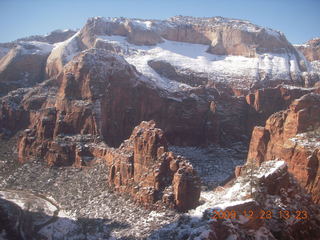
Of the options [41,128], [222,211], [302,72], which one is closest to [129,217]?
[222,211]

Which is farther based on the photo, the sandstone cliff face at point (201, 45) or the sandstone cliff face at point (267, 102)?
the sandstone cliff face at point (201, 45)

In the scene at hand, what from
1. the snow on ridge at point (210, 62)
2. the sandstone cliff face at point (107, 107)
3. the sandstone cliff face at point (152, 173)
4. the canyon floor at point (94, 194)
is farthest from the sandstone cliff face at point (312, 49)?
the sandstone cliff face at point (152, 173)

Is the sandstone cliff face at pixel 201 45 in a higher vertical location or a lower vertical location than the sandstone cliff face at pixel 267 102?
higher

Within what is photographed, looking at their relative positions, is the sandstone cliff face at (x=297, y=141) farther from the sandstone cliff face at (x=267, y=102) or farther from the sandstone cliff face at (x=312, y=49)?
the sandstone cliff face at (x=312, y=49)

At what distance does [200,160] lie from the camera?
211ft

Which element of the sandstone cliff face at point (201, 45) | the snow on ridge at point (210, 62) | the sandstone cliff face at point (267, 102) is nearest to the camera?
the sandstone cliff face at point (267, 102)

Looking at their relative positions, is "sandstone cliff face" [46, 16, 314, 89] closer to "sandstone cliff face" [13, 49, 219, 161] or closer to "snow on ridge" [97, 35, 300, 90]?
"snow on ridge" [97, 35, 300, 90]

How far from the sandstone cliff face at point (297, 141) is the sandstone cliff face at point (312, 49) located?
82.1 meters

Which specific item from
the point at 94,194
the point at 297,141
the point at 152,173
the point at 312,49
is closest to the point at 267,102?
the point at 297,141

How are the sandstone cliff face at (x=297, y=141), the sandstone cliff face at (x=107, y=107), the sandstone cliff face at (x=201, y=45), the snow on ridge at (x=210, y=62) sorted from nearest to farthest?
the sandstone cliff face at (x=297, y=141)
the sandstone cliff face at (x=107, y=107)
the sandstone cliff face at (x=201, y=45)
the snow on ridge at (x=210, y=62)

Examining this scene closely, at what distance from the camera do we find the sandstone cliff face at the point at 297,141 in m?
36.2

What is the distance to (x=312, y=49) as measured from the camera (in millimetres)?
128750

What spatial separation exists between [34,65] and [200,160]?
57.1 m

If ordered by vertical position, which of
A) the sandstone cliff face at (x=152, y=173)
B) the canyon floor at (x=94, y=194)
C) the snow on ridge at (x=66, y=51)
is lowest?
the canyon floor at (x=94, y=194)
